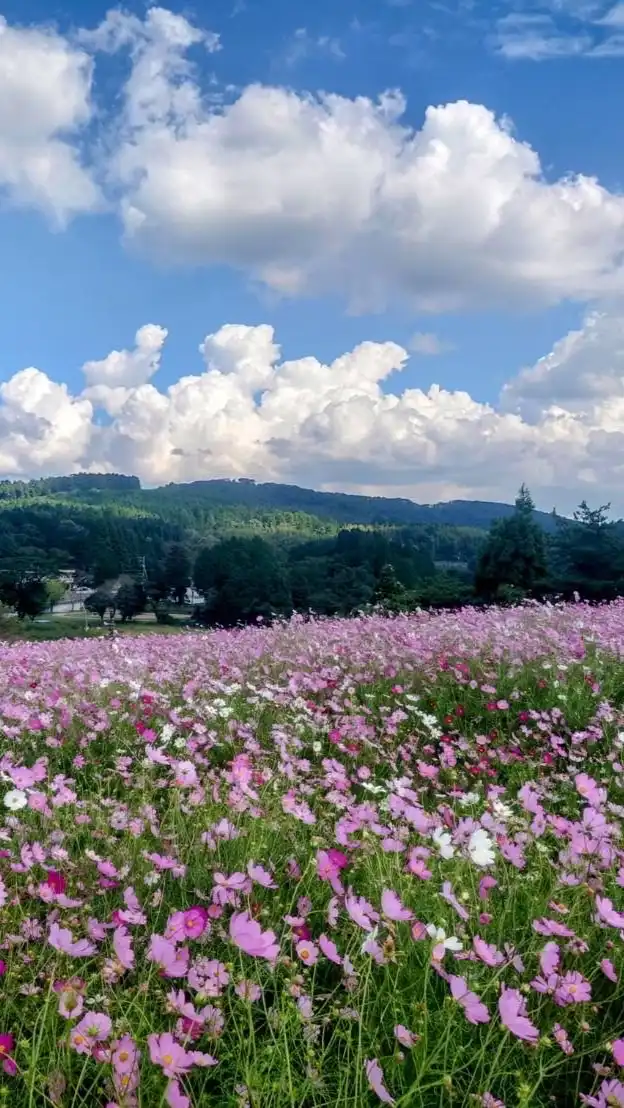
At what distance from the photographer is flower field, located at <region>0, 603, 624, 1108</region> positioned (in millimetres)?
1747

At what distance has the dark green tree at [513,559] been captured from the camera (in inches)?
1190

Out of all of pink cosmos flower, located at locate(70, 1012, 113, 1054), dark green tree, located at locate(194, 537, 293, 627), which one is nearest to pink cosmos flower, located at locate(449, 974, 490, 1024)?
pink cosmos flower, located at locate(70, 1012, 113, 1054)

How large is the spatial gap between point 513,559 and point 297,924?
29315 millimetres

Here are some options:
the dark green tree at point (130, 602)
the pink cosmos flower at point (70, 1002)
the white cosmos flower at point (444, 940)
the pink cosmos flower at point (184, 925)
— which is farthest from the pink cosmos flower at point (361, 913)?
the dark green tree at point (130, 602)

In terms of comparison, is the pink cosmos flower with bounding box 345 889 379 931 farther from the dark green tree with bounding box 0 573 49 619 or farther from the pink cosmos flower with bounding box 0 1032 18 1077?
the dark green tree with bounding box 0 573 49 619

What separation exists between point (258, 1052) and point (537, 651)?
5.52 meters

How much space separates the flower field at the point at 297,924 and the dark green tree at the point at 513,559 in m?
25.3

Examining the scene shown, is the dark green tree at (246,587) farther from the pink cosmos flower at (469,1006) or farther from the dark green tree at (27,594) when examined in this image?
the pink cosmos flower at (469,1006)

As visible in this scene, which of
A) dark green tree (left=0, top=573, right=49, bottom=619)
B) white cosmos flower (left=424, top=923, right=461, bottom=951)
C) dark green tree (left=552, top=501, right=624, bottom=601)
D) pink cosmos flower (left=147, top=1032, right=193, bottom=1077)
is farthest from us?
dark green tree (left=0, top=573, right=49, bottom=619)

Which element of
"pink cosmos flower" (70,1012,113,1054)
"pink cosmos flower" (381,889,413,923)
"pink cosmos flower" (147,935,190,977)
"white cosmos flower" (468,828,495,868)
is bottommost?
"pink cosmos flower" (70,1012,113,1054)

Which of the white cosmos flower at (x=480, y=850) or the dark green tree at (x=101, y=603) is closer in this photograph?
the white cosmos flower at (x=480, y=850)

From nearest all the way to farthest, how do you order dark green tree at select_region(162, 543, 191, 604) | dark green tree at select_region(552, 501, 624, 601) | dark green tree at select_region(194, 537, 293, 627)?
dark green tree at select_region(552, 501, 624, 601), dark green tree at select_region(194, 537, 293, 627), dark green tree at select_region(162, 543, 191, 604)

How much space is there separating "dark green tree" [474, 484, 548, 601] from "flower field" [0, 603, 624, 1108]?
25344 millimetres

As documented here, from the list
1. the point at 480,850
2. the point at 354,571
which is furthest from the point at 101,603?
the point at 480,850
